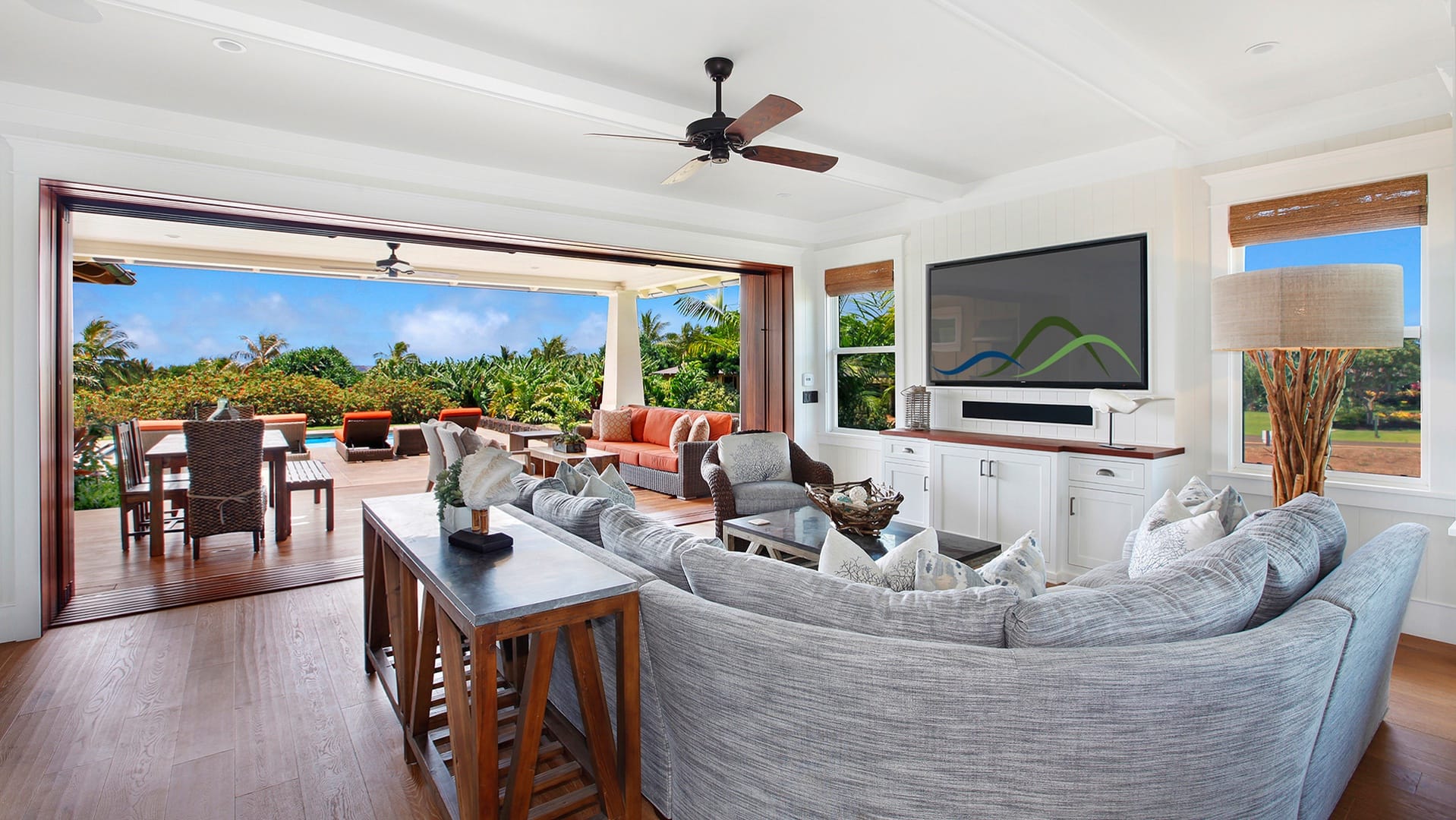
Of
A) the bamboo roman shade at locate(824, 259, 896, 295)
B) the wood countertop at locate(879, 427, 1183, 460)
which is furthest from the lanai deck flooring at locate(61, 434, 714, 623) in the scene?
the bamboo roman shade at locate(824, 259, 896, 295)

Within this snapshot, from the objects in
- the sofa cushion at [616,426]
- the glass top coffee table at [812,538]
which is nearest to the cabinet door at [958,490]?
the glass top coffee table at [812,538]

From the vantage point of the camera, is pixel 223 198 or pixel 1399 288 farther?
pixel 223 198

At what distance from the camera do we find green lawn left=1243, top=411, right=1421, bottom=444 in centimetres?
338

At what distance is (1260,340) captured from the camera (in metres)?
2.90

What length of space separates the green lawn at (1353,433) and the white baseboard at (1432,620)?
0.75m

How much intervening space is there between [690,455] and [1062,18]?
4.66 m

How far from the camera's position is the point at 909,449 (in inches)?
202

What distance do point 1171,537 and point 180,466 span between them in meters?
Answer: 6.10

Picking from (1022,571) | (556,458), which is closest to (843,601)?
(1022,571)

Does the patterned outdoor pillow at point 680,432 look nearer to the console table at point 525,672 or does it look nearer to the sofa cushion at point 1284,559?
the console table at point 525,672

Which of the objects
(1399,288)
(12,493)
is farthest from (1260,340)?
(12,493)

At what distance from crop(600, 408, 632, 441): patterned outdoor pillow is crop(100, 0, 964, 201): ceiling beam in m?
4.92

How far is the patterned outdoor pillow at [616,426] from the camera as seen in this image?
8375mm

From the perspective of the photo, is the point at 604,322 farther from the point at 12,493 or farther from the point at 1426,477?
the point at 1426,477
